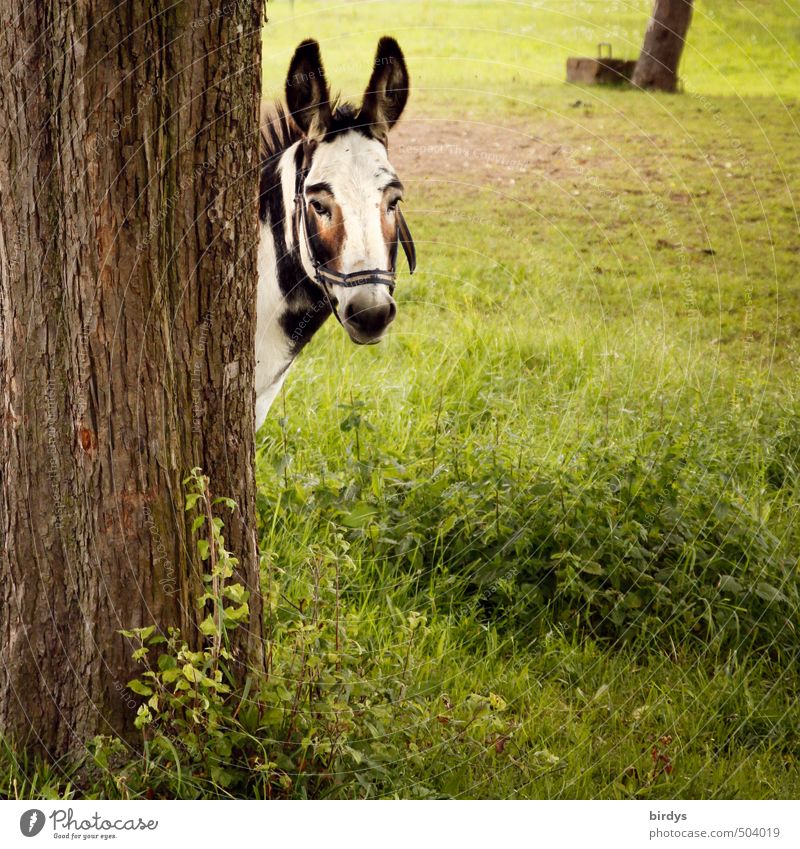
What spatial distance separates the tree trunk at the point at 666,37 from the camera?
197 inches

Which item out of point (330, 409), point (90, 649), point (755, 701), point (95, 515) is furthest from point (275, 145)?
point (755, 701)

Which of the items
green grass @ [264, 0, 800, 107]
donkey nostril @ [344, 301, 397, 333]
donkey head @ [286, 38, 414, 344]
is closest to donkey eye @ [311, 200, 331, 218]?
donkey head @ [286, 38, 414, 344]

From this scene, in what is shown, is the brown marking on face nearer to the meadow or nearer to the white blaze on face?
the white blaze on face

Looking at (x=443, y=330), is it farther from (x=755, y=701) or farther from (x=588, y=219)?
(x=755, y=701)

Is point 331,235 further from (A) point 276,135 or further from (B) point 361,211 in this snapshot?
(A) point 276,135

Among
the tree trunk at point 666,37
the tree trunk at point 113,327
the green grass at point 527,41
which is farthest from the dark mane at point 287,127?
the tree trunk at point 666,37

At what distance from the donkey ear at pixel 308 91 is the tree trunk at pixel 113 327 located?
1.99 ft

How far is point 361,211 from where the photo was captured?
2996 mm

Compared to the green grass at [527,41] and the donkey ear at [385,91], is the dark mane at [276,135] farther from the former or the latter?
the green grass at [527,41]

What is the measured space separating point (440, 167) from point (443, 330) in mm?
1042

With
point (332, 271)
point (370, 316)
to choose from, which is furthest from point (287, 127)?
point (370, 316)

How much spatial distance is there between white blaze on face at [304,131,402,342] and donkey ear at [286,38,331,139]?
0.08 metres

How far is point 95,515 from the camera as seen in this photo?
2.35 metres

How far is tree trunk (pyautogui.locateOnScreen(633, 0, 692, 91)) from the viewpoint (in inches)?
197
